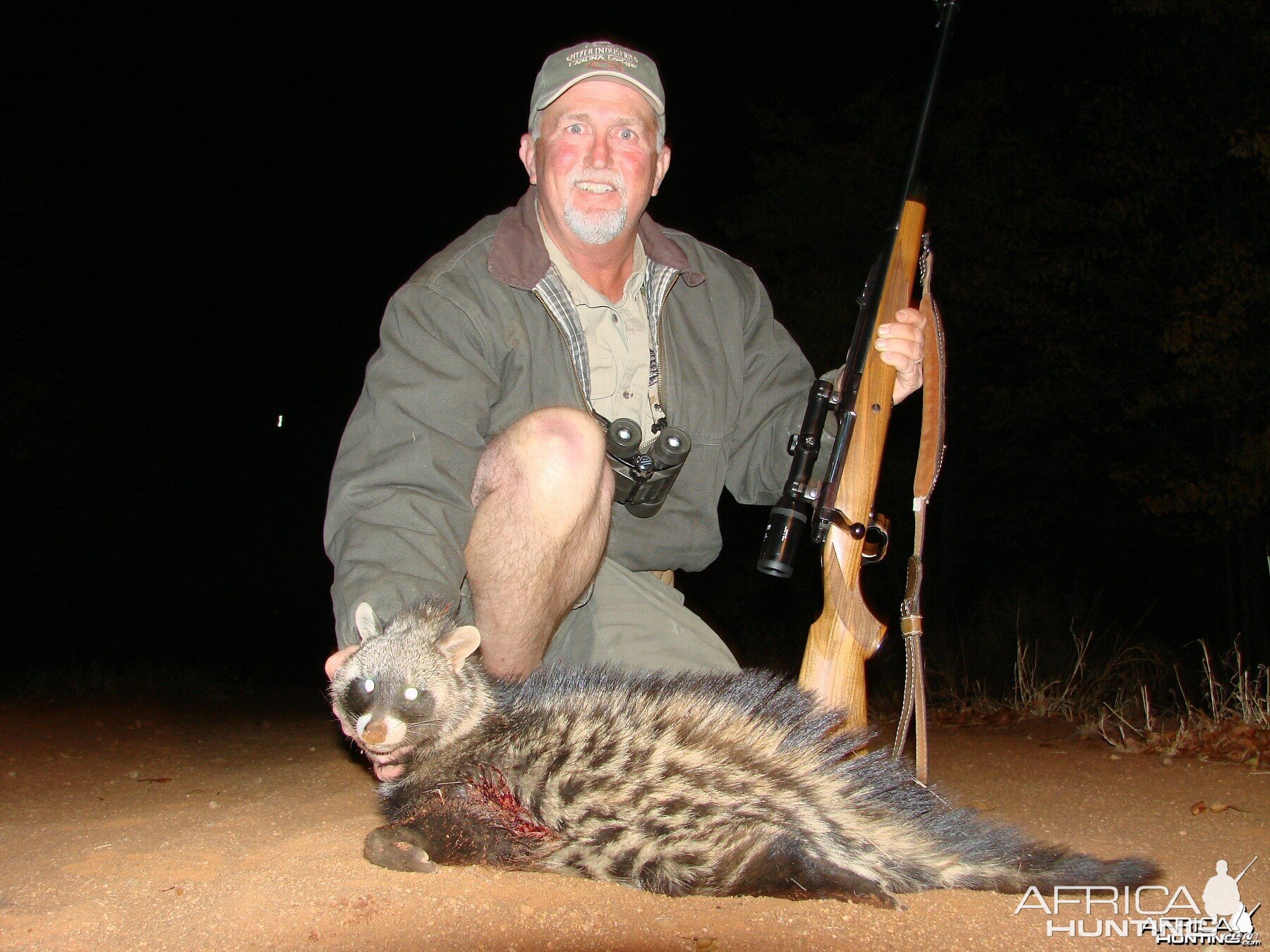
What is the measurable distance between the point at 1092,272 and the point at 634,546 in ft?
39.1

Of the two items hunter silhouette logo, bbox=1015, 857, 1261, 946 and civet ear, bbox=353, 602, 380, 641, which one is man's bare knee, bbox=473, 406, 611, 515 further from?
hunter silhouette logo, bbox=1015, 857, 1261, 946

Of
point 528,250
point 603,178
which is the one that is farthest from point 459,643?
point 603,178

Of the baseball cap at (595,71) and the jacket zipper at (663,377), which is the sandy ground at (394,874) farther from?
the baseball cap at (595,71)

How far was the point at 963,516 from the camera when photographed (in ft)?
59.9

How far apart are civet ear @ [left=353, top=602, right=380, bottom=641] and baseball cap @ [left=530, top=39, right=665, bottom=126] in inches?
88.5

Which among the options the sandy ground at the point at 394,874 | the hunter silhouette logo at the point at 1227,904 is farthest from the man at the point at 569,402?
the hunter silhouette logo at the point at 1227,904

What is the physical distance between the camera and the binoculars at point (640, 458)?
129 inches

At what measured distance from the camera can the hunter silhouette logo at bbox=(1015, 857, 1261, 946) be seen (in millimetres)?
1998

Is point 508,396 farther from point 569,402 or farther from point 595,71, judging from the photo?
point 595,71

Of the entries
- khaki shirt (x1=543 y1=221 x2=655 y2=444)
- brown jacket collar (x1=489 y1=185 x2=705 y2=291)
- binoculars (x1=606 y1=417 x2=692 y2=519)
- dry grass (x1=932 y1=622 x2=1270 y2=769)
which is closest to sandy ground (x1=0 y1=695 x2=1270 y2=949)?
dry grass (x1=932 y1=622 x2=1270 y2=769)

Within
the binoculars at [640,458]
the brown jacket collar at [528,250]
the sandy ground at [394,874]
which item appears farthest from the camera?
the brown jacket collar at [528,250]

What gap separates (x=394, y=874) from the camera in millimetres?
2197

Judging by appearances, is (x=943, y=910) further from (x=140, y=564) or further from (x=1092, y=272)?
(x=140, y=564)

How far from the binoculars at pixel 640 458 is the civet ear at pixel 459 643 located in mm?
1040
